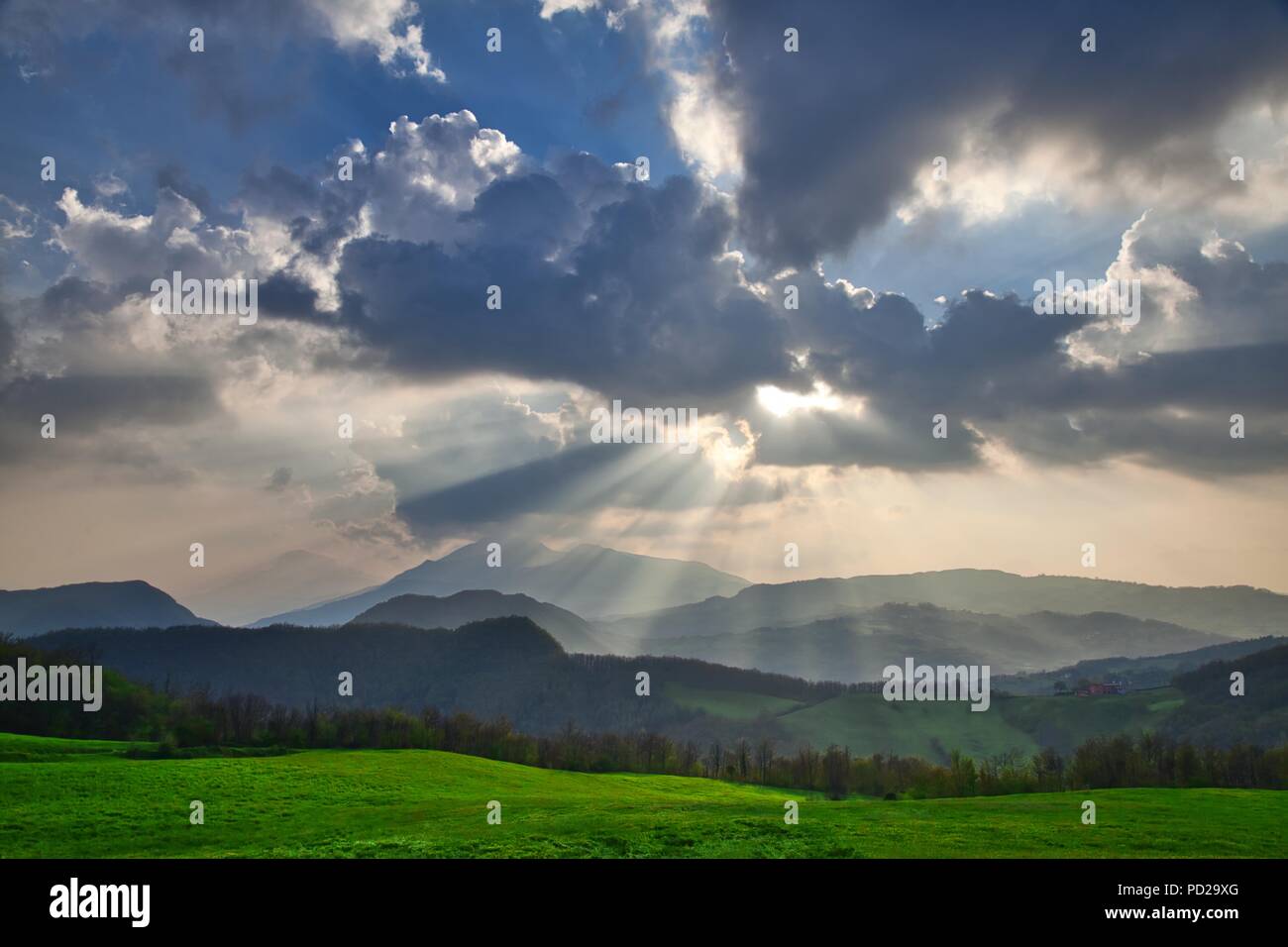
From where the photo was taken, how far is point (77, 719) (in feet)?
433

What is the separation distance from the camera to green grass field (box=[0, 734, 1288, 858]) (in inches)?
1197

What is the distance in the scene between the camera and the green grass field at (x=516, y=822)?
30.4m

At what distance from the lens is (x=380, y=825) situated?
40188mm

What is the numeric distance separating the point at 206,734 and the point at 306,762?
6948 cm

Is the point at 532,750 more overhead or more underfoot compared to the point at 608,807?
more underfoot

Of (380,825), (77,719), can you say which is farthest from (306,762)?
(77,719)

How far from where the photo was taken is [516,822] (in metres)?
38.6
